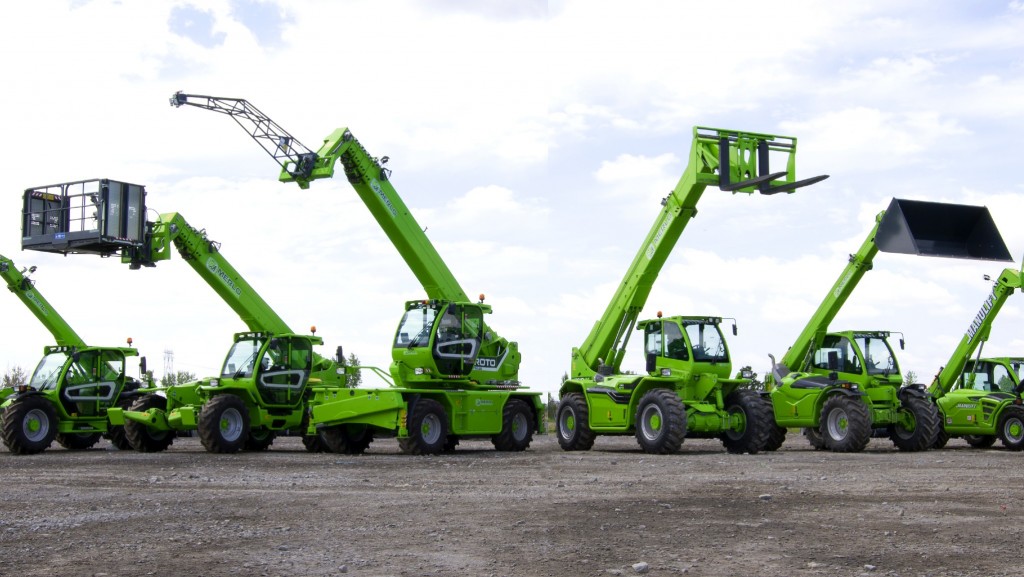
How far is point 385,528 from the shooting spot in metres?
10.5

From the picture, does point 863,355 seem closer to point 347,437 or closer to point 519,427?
point 519,427

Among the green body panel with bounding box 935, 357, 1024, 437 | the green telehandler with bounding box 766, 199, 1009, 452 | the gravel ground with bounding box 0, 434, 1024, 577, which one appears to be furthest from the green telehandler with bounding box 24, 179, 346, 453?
the green body panel with bounding box 935, 357, 1024, 437

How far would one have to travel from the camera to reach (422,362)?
21266 millimetres

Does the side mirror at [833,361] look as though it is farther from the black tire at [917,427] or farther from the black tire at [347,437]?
the black tire at [347,437]

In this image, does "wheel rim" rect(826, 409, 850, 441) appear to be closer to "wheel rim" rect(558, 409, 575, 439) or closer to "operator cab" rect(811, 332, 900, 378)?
"operator cab" rect(811, 332, 900, 378)

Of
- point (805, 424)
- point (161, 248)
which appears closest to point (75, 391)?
point (161, 248)

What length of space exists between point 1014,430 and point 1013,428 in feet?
0.16

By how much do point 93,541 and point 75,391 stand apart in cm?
1576

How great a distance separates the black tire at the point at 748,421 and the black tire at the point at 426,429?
540 centimetres

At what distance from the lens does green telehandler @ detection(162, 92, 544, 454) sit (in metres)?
20.6

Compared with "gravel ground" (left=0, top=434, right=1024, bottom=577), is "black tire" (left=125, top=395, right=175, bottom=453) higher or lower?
higher

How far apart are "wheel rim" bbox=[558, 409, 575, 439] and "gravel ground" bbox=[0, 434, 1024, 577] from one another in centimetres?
467

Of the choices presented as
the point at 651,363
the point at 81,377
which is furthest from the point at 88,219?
the point at 651,363

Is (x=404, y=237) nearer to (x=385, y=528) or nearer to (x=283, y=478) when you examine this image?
→ (x=283, y=478)
